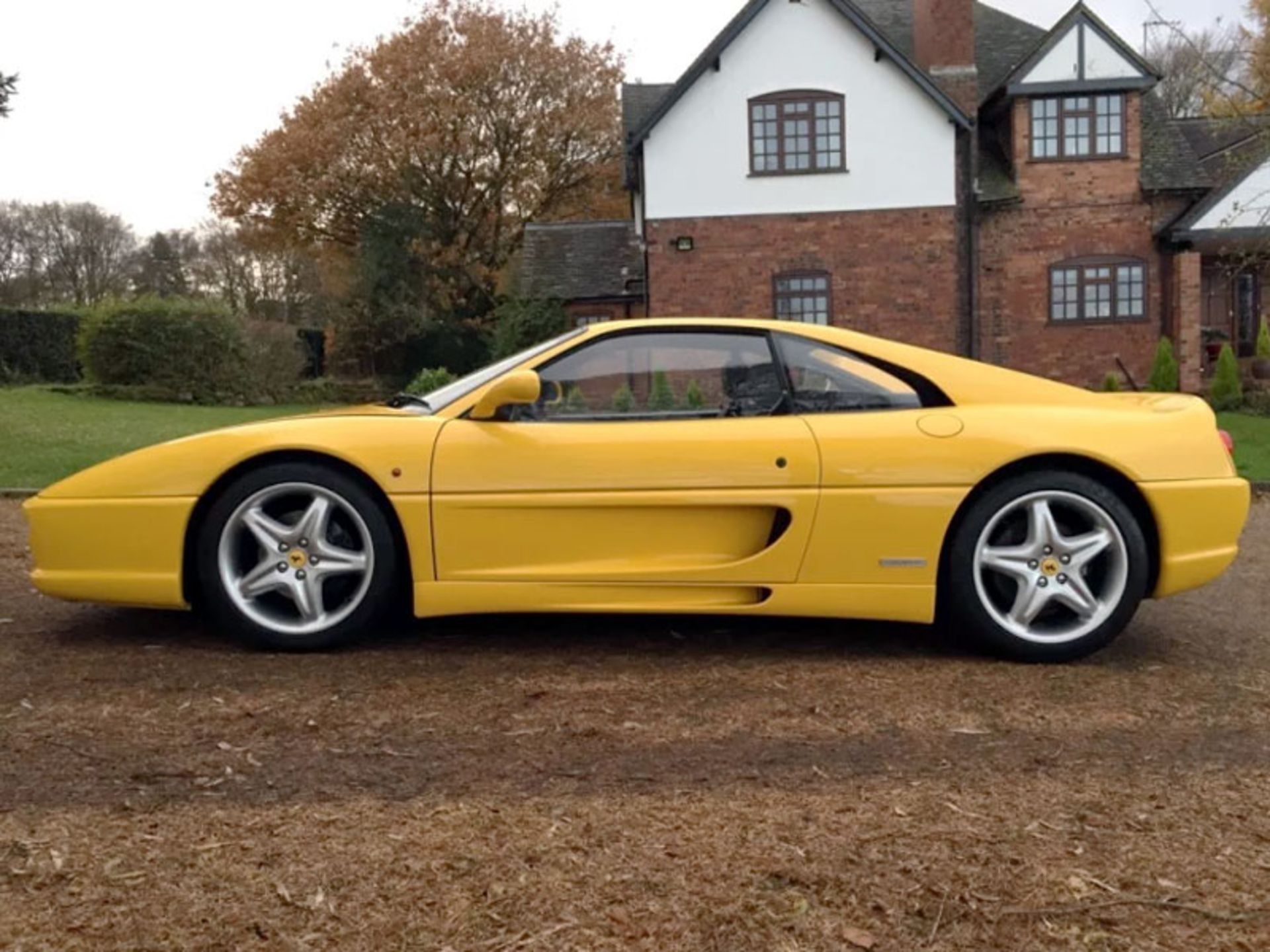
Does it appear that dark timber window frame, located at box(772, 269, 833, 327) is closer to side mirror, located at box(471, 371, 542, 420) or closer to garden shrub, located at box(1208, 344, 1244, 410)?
garden shrub, located at box(1208, 344, 1244, 410)

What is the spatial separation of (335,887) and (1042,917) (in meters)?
1.36

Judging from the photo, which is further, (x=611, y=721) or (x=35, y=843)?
(x=611, y=721)

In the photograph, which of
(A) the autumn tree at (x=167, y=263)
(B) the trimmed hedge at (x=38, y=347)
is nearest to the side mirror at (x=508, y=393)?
(B) the trimmed hedge at (x=38, y=347)

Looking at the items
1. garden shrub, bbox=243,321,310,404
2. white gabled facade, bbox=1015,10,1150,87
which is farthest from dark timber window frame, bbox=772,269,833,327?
garden shrub, bbox=243,321,310,404

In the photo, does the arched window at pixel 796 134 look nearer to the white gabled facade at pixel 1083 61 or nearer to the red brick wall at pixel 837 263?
the red brick wall at pixel 837 263

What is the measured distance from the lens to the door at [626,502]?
3842 millimetres

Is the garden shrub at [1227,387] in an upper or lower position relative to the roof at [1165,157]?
lower

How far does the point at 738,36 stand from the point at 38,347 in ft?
60.0

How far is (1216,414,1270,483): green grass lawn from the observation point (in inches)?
410

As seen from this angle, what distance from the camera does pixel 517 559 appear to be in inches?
152

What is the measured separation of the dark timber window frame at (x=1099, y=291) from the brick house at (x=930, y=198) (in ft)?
0.09

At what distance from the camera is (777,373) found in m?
4.07

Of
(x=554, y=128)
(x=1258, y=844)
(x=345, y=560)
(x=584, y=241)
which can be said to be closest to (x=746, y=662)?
(x=345, y=560)

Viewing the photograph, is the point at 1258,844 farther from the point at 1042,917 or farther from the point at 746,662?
the point at 746,662
